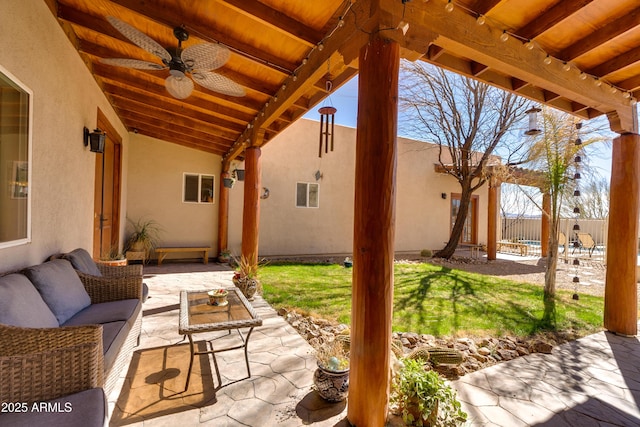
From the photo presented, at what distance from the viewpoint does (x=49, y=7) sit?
2686mm

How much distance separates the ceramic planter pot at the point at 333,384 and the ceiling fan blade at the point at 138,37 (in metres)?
2.87

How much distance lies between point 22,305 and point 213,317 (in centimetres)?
122

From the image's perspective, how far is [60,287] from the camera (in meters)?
2.39

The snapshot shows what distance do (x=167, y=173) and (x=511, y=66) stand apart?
739 centimetres

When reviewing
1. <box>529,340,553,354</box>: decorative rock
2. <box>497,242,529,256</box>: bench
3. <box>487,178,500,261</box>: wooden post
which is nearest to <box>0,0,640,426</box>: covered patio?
<box>529,340,553,354</box>: decorative rock

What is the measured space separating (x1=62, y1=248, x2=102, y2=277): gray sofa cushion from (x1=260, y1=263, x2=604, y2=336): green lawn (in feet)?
7.35

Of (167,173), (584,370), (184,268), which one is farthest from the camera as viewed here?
(167,173)

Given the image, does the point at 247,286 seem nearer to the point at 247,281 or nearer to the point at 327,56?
the point at 247,281

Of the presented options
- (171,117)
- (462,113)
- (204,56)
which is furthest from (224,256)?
(462,113)

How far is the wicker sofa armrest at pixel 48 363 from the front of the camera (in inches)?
53.0

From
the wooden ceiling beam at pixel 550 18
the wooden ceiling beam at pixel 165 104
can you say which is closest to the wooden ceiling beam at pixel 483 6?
the wooden ceiling beam at pixel 550 18

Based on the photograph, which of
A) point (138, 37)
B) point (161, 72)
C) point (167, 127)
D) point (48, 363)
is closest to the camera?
point (48, 363)

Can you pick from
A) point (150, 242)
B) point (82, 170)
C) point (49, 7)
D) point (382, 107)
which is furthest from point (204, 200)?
point (382, 107)

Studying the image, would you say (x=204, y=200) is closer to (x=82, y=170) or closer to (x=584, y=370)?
(x=82, y=170)
